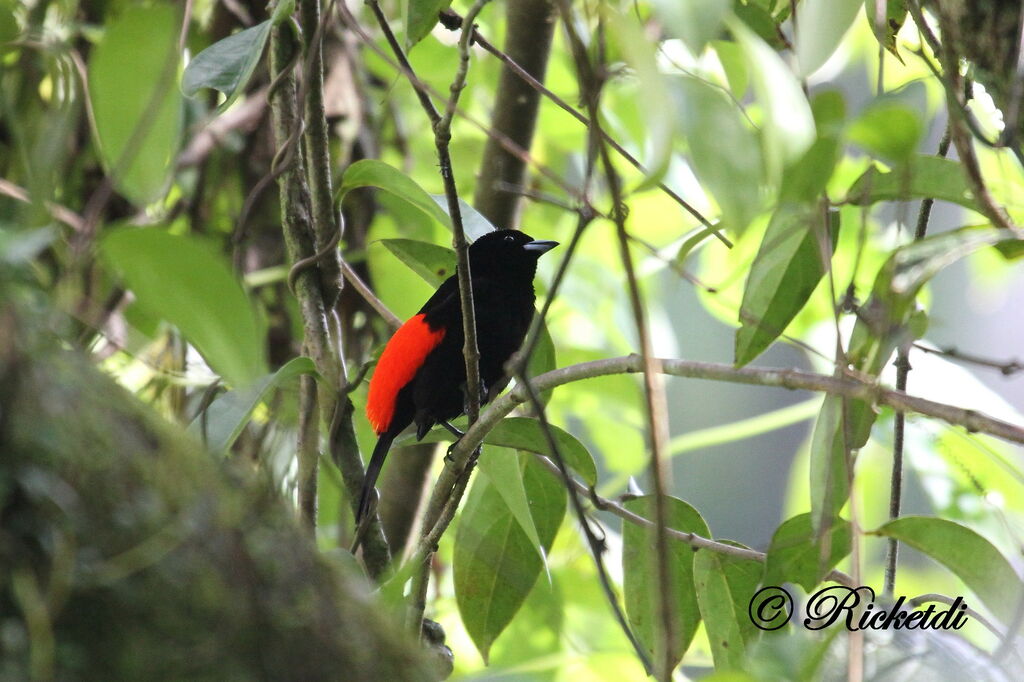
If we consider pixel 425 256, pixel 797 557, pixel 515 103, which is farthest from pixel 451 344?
pixel 797 557

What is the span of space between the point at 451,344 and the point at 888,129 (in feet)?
6.18

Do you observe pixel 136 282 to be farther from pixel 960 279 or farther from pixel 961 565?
pixel 960 279

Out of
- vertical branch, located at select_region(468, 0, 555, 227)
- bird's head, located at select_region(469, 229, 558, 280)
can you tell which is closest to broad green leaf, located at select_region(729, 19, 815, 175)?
vertical branch, located at select_region(468, 0, 555, 227)

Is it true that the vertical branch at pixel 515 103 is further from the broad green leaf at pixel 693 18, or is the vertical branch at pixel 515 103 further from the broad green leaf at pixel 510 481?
the broad green leaf at pixel 693 18

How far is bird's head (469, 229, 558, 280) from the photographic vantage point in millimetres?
2639

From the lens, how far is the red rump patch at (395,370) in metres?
2.41

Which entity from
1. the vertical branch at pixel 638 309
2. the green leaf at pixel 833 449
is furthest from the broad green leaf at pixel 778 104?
the green leaf at pixel 833 449

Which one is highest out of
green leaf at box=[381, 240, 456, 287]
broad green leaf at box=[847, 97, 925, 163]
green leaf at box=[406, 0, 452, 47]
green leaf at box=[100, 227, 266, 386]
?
green leaf at box=[406, 0, 452, 47]

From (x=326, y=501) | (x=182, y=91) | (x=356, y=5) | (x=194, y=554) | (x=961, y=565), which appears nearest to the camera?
(x=194, y=554)

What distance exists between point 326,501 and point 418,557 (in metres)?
1.01

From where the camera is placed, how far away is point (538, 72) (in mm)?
2266

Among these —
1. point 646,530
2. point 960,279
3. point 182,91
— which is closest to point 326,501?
point 646,530

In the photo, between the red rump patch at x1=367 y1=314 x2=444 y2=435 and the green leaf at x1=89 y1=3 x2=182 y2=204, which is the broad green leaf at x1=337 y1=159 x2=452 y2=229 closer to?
the green leaf at x1=89 y1=3 x2=182 y2=204

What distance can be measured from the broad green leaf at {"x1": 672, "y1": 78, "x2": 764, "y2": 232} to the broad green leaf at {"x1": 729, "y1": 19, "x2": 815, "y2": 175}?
21 mm
